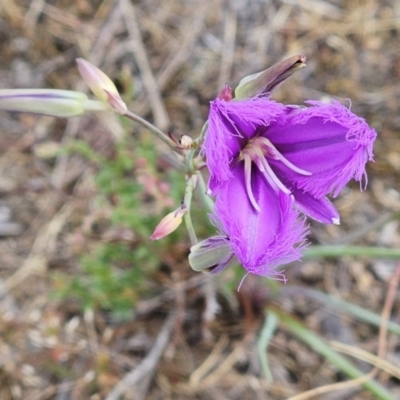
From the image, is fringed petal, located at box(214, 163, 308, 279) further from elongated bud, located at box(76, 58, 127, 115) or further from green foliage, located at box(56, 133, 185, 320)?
green foliage, located at box(56, 133, 185, 320)

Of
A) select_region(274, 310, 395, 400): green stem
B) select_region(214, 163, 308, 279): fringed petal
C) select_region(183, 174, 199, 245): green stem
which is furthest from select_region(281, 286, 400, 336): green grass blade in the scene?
select_region(183, 174, 199, 245): green stem

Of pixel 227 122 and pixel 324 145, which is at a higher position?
pixel 227 122

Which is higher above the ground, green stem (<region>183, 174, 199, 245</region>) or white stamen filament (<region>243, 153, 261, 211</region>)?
white stamen filament (<region>243, 153, 261, 211</region>)

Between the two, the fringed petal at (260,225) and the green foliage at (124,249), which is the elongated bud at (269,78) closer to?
the fringed petal at (260,225)

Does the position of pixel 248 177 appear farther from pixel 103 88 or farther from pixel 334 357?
pixel 334 357

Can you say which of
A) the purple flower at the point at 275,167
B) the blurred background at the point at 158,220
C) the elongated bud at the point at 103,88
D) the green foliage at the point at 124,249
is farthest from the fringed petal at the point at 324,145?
the green foliage at the point at 124,249

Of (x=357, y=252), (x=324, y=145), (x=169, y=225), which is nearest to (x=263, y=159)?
(x=324, y=145)
